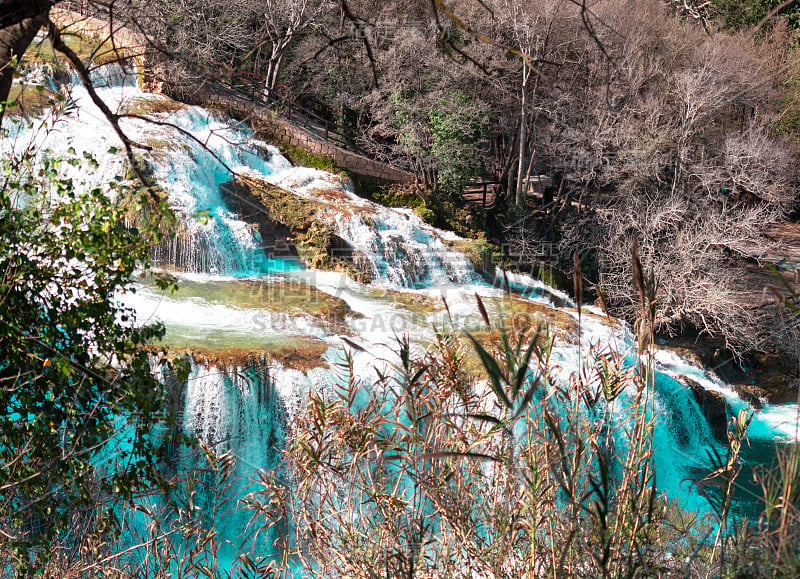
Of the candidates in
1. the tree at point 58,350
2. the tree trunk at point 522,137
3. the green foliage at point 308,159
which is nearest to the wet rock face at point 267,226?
the green foliage at point 308,159

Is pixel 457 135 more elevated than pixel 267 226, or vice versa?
pixel 457 135

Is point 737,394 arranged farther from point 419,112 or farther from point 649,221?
point 419,112

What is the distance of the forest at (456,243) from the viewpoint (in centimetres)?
246

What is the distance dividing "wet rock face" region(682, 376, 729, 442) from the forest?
0.08 m

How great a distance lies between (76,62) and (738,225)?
16269 millimetres

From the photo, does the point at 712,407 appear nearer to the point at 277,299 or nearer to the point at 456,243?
the point at 456,243

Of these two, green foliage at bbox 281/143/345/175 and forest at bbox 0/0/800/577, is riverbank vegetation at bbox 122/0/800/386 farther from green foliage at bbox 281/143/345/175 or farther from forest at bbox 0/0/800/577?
green foliage at bbox 281/143/345/175

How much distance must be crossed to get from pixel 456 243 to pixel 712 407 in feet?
20.6

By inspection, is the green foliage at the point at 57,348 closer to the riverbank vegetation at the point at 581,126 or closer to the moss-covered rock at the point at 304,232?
the moss-covered rock at the point at 304,232

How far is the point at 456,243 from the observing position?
53.8 ft

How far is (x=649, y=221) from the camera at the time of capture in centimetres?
1744

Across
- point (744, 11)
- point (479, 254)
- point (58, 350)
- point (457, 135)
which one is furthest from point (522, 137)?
point (58, 350)

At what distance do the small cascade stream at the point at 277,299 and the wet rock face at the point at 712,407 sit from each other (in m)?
0.15

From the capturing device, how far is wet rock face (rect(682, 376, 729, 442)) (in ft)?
40.2
